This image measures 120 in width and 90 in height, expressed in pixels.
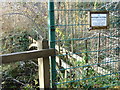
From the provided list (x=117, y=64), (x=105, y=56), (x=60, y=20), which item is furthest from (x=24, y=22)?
(x=117, y=64)

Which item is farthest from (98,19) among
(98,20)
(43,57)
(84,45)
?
(84,45)

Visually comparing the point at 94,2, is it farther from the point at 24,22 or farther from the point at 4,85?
the point at 4,85

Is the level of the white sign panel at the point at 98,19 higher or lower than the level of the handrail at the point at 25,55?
higher

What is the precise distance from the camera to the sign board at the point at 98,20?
5.79ft

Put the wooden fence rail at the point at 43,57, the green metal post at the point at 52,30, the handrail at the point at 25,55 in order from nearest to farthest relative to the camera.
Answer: the handrail at the point at 25,55
the wooden fence rail at the point at 43,57
the green metal post at the point at 52,30

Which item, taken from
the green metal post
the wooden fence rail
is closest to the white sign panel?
the green metal post

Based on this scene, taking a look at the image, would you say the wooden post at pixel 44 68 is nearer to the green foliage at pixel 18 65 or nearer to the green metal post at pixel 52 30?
the green metal post at pixel 52 30

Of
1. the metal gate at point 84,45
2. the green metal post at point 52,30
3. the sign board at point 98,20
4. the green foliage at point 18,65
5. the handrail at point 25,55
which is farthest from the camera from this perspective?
the green foliage at point 18,65

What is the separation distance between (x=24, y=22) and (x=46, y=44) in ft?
7.56

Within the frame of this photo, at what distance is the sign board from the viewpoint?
1.76 meters

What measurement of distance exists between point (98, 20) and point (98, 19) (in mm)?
14

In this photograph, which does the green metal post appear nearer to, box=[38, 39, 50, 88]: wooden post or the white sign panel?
box=[38, 39, 50, 88]: wooden post

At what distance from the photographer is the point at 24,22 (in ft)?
11.7

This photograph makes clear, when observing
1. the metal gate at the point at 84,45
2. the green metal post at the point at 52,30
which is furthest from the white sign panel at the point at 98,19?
the green metal post at the point at 52,30
